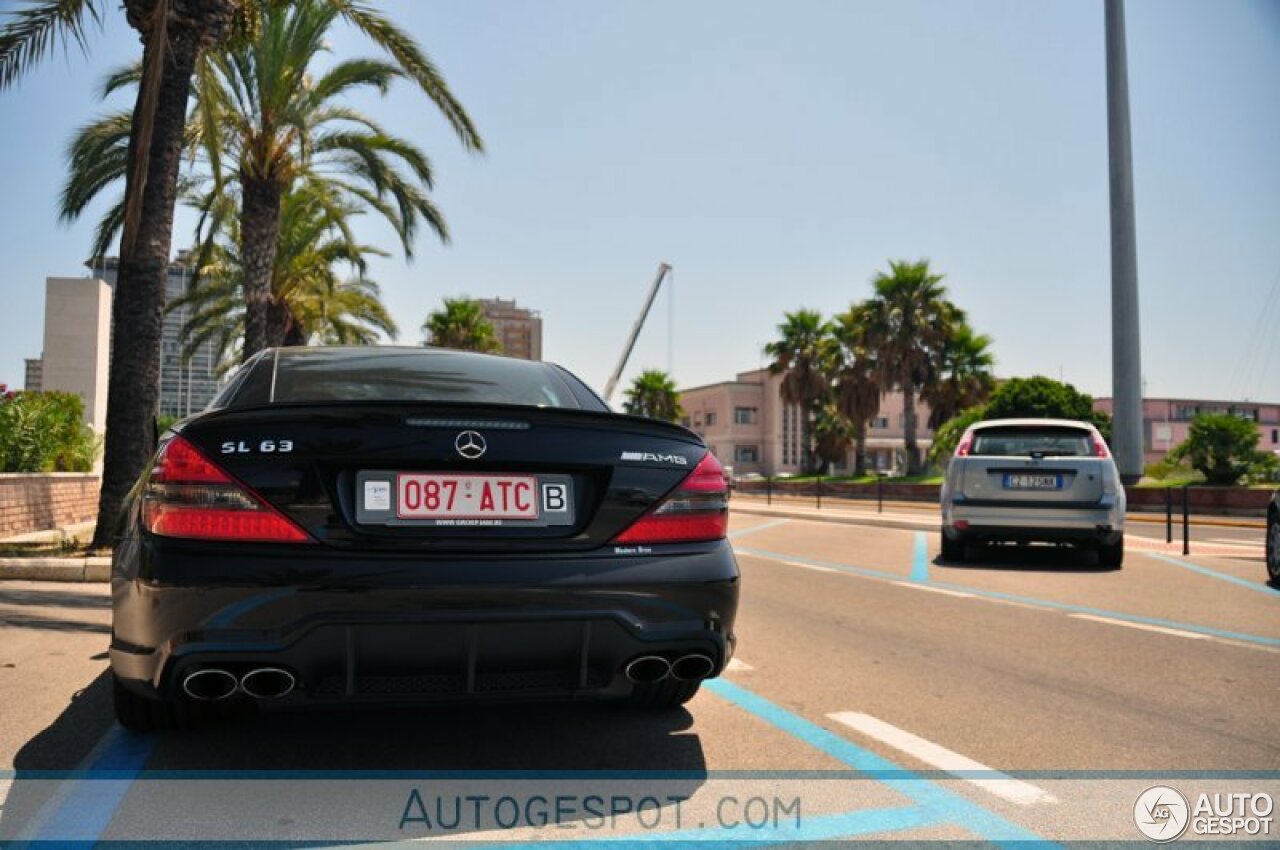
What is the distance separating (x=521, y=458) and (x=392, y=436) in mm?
375

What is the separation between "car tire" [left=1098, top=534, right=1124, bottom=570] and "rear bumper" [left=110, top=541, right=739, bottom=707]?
8676 millimetres

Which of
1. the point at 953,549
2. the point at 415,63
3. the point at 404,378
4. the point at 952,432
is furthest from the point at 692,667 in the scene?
the point at 952,432

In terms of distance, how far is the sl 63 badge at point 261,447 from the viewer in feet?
9.34

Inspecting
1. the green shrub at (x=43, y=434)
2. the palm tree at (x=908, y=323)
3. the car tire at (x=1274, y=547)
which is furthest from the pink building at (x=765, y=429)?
the car tire at (x=1274, y=547)

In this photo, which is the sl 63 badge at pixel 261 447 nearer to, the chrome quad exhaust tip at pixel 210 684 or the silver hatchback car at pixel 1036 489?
the chrome quad exhaust tip at pixel 210 684

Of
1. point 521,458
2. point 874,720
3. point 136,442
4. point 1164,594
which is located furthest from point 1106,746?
point 136,442

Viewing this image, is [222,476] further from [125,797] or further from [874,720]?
[874,720]

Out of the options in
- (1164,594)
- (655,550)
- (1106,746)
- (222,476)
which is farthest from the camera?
(1164,594)

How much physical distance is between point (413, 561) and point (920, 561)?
928cm

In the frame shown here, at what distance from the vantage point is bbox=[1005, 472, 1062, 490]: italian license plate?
1016 centimetres

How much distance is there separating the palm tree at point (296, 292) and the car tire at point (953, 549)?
15610mm

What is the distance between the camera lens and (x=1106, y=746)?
360 cm

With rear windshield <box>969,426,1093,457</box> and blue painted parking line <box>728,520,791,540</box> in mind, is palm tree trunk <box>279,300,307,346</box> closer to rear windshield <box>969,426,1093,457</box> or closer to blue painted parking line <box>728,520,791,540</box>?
blue painted parking line <box>728,520,791,540</box>

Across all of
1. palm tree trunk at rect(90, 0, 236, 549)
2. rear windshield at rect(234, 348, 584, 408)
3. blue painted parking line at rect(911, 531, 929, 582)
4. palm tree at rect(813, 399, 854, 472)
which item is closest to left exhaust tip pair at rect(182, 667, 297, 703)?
rear windshield at rect(234, 348, 584, 408)
